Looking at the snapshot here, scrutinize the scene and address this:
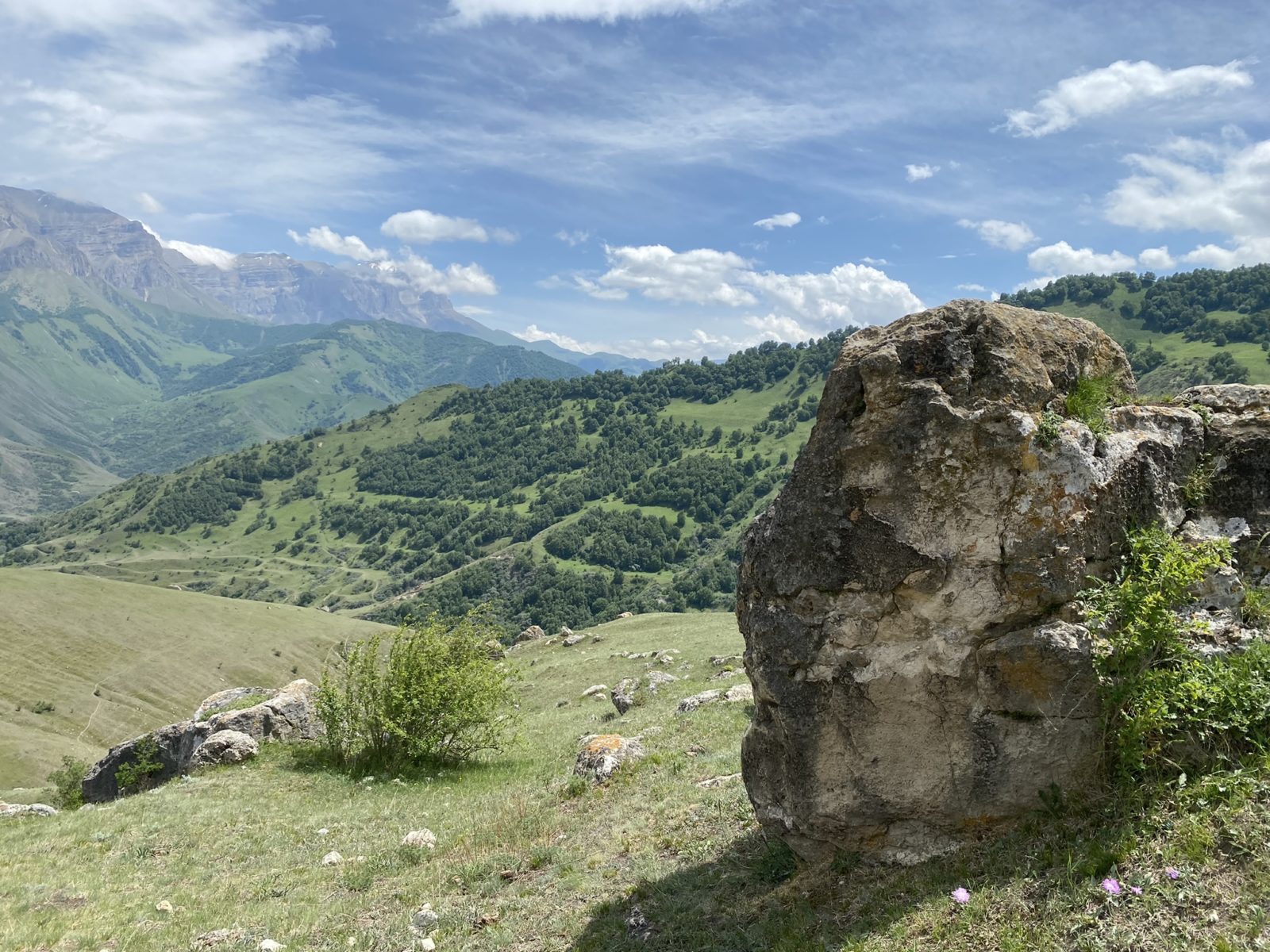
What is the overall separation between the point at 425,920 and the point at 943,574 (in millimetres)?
8926

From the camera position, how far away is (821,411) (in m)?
9.53

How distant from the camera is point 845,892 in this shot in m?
8.58

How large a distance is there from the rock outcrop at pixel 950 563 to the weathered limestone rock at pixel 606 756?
8525 mm

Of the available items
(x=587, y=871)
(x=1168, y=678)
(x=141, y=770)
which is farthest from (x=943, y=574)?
(x=141, y=770)

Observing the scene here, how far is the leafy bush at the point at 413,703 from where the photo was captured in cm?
2214

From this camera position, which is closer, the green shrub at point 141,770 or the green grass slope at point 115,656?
the green shrub at point 141,770

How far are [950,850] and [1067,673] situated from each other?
2438 millimetres

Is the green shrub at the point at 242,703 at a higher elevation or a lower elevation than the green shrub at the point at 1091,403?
lower

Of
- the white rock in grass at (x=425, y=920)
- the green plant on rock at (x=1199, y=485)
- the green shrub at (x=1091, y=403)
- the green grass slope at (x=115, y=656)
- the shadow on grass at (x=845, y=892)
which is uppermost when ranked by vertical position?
the green shrub at (x=1091, y=403)

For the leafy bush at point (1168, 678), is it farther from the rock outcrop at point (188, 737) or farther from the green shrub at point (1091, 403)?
the rock outcrop at point (188, 737)

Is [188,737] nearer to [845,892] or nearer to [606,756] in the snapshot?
[606,756]

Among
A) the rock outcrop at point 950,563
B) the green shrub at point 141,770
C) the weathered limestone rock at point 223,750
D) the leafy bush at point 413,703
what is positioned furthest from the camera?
the green shrub at point 141,770

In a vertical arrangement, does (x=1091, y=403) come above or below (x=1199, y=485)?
above

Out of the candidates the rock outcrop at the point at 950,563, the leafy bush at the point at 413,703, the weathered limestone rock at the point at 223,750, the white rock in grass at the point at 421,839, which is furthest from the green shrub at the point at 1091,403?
the weathered limestone rock at the point at 223,750
